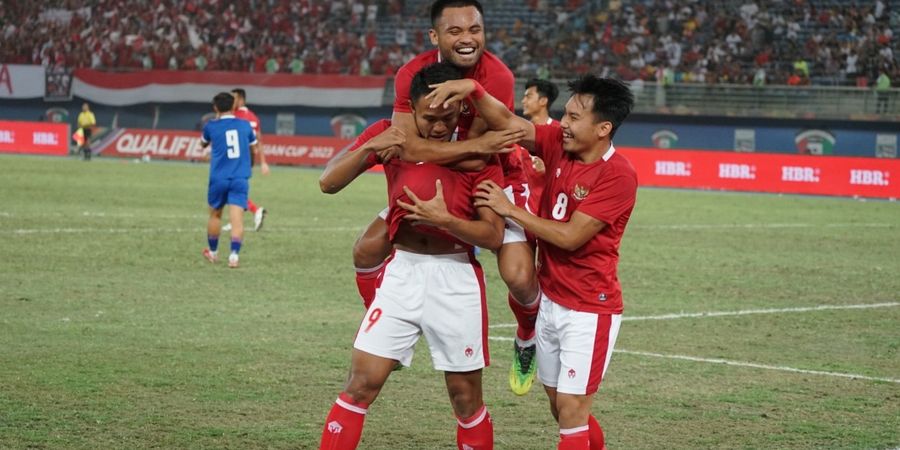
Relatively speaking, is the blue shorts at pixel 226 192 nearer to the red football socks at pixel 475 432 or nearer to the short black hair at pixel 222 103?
the short black hair at pixel 222 103

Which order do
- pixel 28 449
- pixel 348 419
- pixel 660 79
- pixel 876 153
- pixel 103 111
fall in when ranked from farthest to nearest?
pixel 103 111, pixel 660 79, pixel 876 153, pixel 28 449, pixel 348 419

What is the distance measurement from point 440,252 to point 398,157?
19.6 inches

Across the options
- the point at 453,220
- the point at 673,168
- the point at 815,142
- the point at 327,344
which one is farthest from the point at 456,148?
Answer: the point at 815,142

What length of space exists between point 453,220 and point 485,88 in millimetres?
908

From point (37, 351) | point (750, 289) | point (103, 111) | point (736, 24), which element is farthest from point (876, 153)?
point (37, 351)

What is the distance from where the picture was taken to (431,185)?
237 inches

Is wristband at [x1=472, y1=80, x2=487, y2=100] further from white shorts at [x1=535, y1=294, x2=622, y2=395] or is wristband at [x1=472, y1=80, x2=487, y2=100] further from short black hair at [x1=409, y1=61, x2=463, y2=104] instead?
white shorts at [x1=535, y1=294, x2=622, y2=395]

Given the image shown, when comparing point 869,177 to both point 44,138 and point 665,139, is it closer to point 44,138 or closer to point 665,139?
point 665,139

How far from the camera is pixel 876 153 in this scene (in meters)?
38.6

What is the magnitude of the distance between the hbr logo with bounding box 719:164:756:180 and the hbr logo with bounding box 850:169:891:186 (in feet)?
8.76

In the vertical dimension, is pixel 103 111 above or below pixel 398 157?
below

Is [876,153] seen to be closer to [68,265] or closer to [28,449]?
[68,265]

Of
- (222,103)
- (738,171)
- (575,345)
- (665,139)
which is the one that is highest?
(575,345)

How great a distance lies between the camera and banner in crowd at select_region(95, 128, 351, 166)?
42.6 metres
